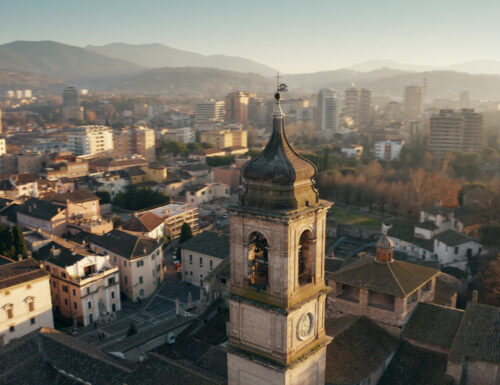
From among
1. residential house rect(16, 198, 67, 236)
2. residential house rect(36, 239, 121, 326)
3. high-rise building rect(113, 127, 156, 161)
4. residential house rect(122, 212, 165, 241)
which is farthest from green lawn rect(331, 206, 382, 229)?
Answer: high-rise building rect(113, 127, 156, 161)

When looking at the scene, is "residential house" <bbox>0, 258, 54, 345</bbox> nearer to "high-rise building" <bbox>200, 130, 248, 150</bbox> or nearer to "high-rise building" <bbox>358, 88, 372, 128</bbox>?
"high-rise building" <bbox>200, 130, 248, 150</bbox>

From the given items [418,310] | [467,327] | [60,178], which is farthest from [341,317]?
[60,178]

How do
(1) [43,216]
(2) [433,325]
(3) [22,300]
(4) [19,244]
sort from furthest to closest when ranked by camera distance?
1. (1) [43,216]
2. (4) [19,244]
3. (3) [22,300]
4. (2) [433,325]

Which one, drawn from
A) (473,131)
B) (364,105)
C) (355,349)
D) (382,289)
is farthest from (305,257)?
(364,105)

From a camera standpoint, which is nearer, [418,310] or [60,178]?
[418,310]

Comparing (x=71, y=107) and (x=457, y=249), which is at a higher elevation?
(x=71, y=107)

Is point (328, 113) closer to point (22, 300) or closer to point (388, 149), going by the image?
point (388, 149)

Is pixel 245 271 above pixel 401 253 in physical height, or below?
above

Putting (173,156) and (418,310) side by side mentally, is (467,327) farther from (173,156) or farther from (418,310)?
(173,156)
